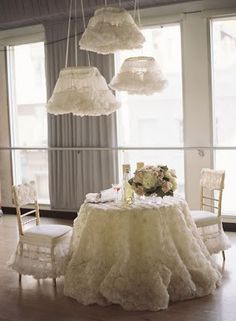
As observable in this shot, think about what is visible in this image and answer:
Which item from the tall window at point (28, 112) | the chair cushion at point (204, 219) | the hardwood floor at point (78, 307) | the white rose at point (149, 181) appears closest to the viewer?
the hardwood floor at point (78, 307)

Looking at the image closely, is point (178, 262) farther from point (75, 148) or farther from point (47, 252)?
point (75, 148)

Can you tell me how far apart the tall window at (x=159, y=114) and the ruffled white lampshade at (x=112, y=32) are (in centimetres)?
266

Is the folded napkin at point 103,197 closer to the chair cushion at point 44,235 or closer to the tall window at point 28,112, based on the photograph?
the chair cushion at point 44,235

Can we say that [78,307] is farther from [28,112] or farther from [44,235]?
[28,112]

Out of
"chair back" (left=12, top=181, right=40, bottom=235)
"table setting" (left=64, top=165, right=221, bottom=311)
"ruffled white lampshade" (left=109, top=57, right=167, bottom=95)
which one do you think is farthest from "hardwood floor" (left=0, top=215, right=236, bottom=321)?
"ruffled white lampshade" (left=109, top=57, right=167, bottom=95)

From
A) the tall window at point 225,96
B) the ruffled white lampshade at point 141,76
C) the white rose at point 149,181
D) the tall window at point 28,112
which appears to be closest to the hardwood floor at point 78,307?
the white rose at point 149,181

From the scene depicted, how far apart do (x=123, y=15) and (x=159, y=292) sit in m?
2.24

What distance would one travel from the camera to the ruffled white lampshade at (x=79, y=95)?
4066 millimetres

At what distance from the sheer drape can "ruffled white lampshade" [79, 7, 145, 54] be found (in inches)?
111

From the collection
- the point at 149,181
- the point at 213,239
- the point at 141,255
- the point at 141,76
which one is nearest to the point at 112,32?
the point at 141,76

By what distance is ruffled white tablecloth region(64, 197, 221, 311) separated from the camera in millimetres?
3691

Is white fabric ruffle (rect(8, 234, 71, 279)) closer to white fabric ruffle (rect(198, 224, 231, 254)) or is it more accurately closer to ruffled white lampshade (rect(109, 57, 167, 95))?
white fabric ruffle (rect(198, 224, 231, 254))

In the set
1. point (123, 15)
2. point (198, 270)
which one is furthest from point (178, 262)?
point (123, 15)

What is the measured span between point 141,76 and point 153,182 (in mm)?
1008
